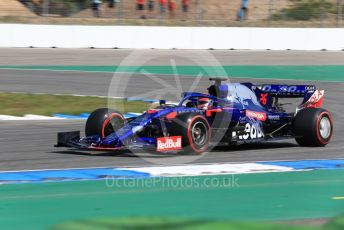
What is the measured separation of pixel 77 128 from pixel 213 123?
153 inches

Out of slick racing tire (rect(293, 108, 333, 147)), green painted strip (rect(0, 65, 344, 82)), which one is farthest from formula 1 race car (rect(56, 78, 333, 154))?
green painted strip (rect(0, 65, 344, 82))

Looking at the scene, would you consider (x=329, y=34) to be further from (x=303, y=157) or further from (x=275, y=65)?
(x=303, y=157)

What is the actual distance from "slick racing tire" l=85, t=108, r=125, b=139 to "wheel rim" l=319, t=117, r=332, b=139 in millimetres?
3216

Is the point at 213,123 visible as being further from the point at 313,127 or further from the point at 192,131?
the point at 313,127

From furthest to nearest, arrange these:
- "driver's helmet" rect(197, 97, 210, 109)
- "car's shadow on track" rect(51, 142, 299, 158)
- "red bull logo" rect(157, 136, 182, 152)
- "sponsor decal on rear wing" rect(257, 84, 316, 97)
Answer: "sponsor decal on rear wing" rect(257, 84, 316, 97)
"driver's helmet" rect(197, 97, 210, 109)
"car's shadow on track" rect(51, 142, 299, 158)
"red bull logo" rect(157, 136, 182, 152)

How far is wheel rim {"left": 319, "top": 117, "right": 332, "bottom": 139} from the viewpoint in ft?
40.1

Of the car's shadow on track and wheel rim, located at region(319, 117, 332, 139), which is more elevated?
wheel rim, located at region(319, 117, 332, 139)

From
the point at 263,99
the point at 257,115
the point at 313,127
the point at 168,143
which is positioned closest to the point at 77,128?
the point at 263,99

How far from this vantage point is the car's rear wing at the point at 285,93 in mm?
12688

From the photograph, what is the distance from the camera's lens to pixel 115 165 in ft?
34.4

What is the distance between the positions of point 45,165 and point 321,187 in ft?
12.2

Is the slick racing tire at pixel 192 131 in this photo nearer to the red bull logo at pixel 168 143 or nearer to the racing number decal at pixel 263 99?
the red bull logo at pixel 168 143

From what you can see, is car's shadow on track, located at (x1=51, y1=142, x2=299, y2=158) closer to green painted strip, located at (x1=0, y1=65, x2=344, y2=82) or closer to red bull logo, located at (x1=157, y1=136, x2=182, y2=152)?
red bull logo, located at (x1=157, y1=136, x2=182, y2=152)

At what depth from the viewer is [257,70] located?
2564 cm
